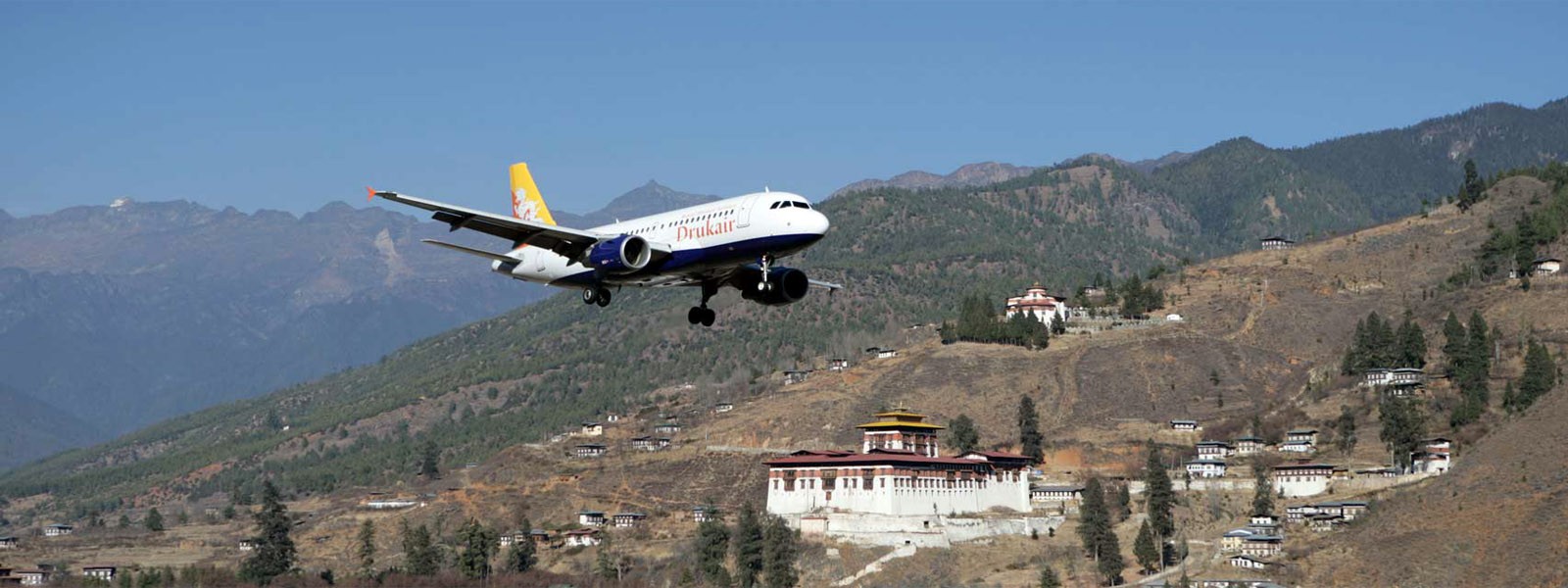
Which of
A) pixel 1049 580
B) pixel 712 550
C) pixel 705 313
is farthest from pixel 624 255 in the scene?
pixel 712 550

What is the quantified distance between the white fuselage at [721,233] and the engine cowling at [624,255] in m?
0.61

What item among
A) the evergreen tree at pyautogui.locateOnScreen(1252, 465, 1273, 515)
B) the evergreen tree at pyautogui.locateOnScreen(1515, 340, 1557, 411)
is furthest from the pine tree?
the evergreen tree at pyautogui.locateOnScreen(1515, 340, 1557, 411)

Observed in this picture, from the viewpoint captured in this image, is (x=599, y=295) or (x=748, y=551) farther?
(x=748, y=551)

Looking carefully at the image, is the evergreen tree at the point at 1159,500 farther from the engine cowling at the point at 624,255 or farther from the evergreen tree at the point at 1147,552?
the engine cowling at the point at 624,255

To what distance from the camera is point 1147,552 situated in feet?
570

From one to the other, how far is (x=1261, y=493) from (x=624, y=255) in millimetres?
118874

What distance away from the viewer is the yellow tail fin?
99.0 metres

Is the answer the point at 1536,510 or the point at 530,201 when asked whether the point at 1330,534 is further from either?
the point at 530,201

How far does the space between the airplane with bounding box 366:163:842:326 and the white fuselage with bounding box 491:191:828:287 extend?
3 cm

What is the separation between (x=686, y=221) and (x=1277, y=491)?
124 meters

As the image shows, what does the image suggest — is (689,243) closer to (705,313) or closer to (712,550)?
(705,313)

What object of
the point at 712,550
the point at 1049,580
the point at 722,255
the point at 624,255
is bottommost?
the point at 1049,580

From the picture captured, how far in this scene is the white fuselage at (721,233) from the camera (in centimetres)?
7656

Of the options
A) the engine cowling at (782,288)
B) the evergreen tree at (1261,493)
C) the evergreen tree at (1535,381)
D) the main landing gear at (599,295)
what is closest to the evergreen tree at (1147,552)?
the evergreen tree at (1261,493)
